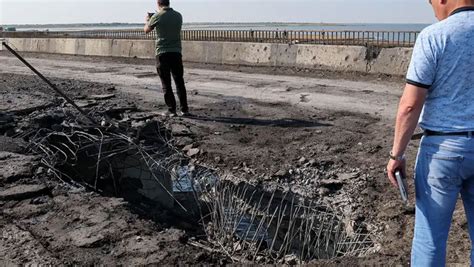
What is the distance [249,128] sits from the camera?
8289 mm

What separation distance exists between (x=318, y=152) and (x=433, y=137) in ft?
13.6

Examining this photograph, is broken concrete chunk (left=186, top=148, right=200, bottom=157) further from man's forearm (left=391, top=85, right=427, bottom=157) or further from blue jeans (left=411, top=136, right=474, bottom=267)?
man's forearm (left=391, top=85, right=427, bottom=157)

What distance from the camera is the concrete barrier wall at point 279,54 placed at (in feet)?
41.5

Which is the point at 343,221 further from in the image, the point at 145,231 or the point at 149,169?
the point at 149,169

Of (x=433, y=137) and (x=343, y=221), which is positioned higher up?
(x=433, y=137)

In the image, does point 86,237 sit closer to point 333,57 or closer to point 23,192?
point 23,192

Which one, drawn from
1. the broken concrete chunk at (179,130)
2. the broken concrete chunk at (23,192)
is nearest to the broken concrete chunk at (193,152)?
the broken concrete chunk at (179,130)

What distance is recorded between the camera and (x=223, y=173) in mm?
6828

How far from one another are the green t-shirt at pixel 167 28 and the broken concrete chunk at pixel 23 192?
4.09m

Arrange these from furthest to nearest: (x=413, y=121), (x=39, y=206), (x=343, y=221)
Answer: (x=343, y=221) → (x=39, y=206) → (x=413, y=121)

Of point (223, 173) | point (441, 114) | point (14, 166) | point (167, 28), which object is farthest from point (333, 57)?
point (441, 114)

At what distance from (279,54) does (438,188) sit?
12710mm

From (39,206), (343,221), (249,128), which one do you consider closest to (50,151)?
(39,206)

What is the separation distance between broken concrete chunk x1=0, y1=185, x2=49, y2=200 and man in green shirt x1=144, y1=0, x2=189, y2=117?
3.86 m
